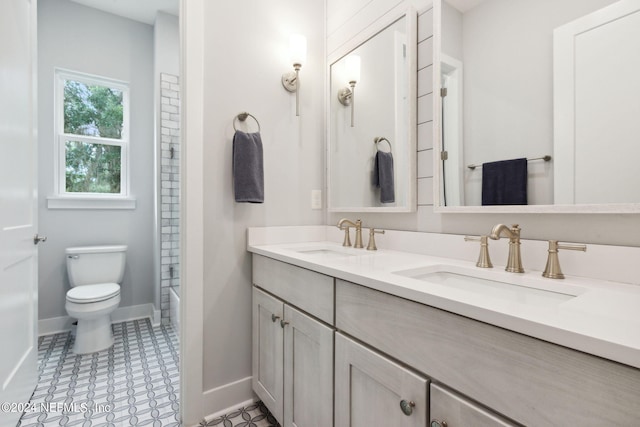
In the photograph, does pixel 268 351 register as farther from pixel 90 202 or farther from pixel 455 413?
pixel 90 202

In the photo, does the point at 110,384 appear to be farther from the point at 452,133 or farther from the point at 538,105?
the point at 538,105

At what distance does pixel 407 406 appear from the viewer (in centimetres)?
76

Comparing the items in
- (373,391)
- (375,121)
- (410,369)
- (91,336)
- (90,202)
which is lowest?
(91,336)

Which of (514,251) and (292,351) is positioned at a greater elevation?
(514,251)

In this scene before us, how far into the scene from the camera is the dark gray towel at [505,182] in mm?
1041

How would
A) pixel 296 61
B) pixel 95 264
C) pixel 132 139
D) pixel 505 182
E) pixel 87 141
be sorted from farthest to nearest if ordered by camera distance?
pixel 132 139 → pixel 87 141 → pixel 95 264 → pixel 296 61 → pixel 505 182

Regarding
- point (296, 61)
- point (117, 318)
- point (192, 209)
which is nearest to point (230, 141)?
point (192, 209)

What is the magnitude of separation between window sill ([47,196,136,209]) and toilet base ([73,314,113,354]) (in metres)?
0.99

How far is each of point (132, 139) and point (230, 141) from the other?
1.88m

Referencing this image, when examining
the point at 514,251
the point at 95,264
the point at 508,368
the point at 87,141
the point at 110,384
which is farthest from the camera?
the point at 87,141

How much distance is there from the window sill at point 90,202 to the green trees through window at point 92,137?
0.16 metres

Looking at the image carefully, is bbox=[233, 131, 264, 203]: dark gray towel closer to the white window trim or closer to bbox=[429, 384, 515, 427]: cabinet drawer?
bbox=[429, 384, 515, 427]: cabinet drawer

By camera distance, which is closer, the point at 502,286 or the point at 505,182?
the point at 502,286

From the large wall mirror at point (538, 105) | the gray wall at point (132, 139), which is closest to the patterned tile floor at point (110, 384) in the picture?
the gray wall at point (132, 139)
